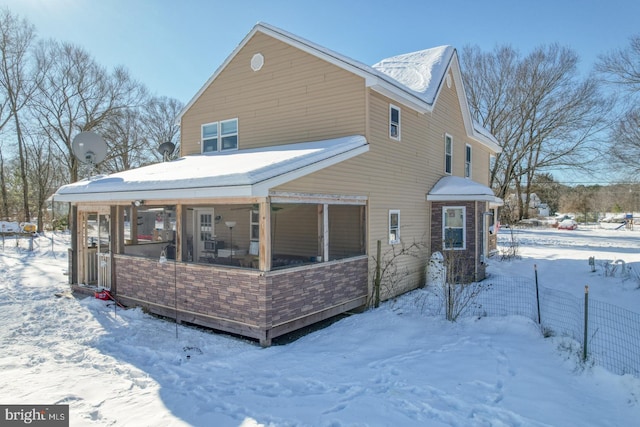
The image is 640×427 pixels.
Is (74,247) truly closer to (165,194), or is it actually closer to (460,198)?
(165,194)

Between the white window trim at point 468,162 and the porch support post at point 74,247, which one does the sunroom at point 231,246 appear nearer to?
the porch support post at point 74,247

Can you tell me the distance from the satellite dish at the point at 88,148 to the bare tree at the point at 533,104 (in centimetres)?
3298

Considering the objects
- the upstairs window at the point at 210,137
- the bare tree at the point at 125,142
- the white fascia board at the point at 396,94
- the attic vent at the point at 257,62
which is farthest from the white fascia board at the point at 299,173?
the bare tree at the point at 125,142

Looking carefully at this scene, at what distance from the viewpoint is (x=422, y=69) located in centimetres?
1320

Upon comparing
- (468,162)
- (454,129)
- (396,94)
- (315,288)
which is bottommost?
(315,288)

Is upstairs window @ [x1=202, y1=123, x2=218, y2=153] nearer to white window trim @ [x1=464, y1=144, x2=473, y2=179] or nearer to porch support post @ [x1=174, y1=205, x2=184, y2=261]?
porch support post @ [x1=174, y1=205, x2=184, y2=261]

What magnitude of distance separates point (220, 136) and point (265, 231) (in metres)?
6.95

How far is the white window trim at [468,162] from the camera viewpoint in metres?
16.3

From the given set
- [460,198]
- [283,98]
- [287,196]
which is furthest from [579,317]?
[283,98]

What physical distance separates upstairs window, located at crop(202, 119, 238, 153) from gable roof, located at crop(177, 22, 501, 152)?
3.93ft

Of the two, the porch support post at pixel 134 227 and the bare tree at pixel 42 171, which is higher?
the bare tree at pixel 42 171

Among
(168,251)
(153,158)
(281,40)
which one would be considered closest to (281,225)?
(168,251)

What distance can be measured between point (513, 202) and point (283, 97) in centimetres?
4098

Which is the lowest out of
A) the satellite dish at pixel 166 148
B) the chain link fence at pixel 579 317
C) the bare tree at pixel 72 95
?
the chain link fence at pixel 579 317
